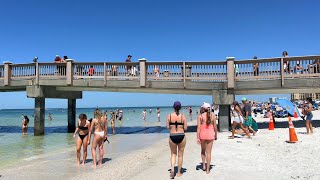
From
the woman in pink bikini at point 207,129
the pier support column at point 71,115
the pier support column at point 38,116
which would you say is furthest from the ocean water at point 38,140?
the woman in pink bikini at point 207,129

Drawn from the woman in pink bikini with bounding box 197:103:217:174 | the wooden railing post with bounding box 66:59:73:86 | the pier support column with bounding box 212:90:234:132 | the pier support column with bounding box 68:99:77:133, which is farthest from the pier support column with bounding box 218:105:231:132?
the pier support column with bounding box 68:99:77:133

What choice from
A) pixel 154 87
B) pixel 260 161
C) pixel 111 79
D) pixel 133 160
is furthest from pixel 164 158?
pixel 111 79

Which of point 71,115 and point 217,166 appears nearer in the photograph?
point 217,166

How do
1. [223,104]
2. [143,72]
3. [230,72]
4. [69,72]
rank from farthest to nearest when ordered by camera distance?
[69,72]
[143,72]
[223,104]
[230,72]

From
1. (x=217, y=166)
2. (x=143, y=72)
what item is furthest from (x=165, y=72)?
(x=217, y=166)

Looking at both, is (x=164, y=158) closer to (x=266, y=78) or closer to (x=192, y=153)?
(x=192, y=153)

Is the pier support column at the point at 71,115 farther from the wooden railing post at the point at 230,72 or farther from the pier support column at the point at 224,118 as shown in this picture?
the wooden railing post at the point at 230,72

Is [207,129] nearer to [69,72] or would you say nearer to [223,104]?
[223,104]

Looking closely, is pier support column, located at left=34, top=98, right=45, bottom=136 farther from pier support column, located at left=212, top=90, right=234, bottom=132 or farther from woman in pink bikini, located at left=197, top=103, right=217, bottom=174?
woman in pink bikini, located at left=197, top=103, right=217, bottom=174

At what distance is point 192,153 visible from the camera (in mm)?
9617

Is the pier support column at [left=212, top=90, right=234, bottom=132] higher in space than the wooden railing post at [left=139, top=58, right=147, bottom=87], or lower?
lower

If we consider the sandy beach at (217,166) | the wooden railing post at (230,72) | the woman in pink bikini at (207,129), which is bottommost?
the sandy beach at (217,166)

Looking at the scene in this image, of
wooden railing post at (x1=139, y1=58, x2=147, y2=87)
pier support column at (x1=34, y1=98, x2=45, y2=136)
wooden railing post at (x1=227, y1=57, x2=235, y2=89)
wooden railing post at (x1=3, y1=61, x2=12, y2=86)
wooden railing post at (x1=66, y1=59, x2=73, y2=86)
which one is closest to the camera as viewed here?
wooden railing post at (x1=227, y1=57, x2=235, y2=89)

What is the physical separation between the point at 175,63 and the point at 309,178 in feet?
36.8
